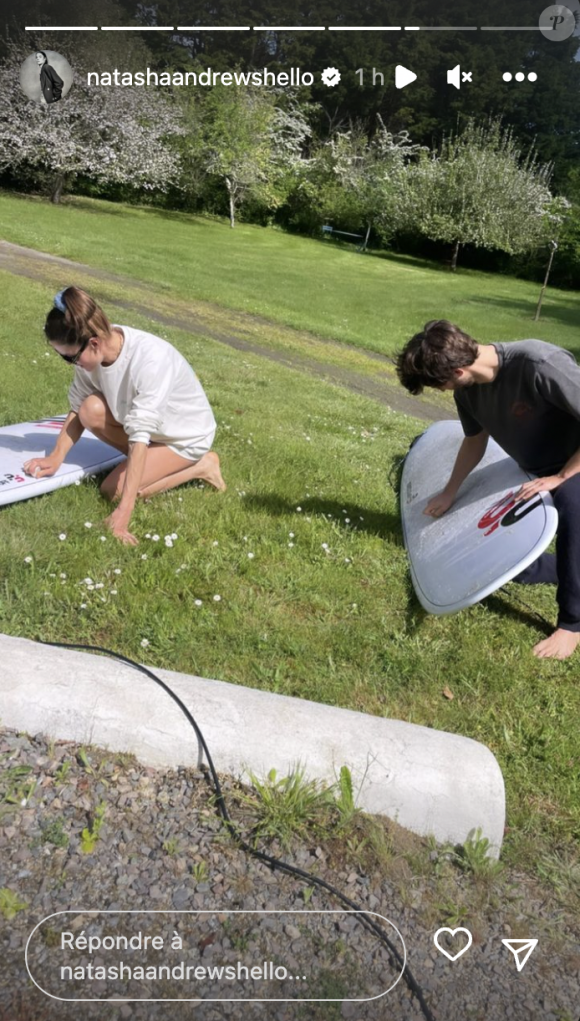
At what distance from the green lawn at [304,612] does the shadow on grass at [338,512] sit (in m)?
0.02

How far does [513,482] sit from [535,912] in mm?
2570

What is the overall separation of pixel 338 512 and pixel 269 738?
2.76m

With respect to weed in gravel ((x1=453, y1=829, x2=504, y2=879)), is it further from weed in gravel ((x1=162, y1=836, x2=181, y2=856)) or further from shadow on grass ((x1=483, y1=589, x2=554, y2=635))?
shadow on grass ((x1=483, y1=589, x2=554, y2=635))

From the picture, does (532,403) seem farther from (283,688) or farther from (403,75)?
(403,75)

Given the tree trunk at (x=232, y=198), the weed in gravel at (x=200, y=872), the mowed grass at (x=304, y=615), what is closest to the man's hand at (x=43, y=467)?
the mowed grass at (x=304, y=615)

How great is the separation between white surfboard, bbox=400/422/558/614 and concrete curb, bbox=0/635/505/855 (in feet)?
3.78

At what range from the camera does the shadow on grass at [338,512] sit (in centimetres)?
512

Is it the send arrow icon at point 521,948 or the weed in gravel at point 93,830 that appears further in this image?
the weed in gravel at point 93,830

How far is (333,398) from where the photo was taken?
1019 centimetres

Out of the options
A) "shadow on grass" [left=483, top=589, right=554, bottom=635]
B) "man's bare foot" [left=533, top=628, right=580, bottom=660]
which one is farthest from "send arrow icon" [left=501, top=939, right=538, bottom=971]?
"shadow on grass" [left=483, top=589, right=554, bottom=635]

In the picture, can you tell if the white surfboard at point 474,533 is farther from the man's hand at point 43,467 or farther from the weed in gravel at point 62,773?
the man's hand at point 43,467

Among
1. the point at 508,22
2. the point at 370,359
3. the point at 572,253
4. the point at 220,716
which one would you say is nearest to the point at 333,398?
the point at 370,359

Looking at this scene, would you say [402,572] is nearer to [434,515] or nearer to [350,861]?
[434,515]

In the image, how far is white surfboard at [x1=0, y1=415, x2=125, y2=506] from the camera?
4676mm
